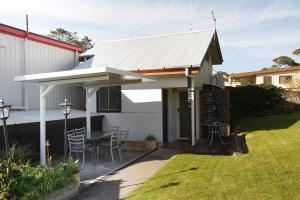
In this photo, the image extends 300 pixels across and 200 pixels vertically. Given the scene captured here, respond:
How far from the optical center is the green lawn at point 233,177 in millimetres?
5848

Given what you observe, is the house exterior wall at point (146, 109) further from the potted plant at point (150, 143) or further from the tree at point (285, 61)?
the tree at point (285, 61)

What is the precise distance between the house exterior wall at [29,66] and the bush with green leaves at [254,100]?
10840mm

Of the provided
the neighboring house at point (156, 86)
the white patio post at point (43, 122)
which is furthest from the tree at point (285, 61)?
the white patio post at point (43, 122)

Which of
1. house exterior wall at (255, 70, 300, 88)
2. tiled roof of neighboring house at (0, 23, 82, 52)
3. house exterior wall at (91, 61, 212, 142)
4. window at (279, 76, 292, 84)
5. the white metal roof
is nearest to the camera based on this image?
the white metal roof

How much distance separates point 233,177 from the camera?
22.4 ft

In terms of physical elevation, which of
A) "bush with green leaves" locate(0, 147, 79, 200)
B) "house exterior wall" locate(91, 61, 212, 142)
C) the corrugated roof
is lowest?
"bush with green leaves" locate(0, 147, 79, 200)

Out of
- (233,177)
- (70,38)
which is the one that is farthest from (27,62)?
(70,38)

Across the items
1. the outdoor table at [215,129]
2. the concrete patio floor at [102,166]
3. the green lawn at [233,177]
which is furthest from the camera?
the outdoor table at [215,129]

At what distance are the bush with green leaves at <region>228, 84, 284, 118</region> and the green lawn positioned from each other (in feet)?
33.9

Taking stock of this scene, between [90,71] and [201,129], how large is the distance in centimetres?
718

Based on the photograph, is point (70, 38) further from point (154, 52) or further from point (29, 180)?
point (29, 180)

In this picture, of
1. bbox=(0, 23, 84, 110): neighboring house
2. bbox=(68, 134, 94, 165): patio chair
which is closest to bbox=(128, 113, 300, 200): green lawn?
bbox=(68, 134, 94, 165): patio chair

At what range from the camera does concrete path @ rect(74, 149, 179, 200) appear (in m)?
6.41

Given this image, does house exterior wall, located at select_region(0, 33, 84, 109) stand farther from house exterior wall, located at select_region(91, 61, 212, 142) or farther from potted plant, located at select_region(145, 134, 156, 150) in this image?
potted plant, located at select_region(145, 134, 156, 150)
